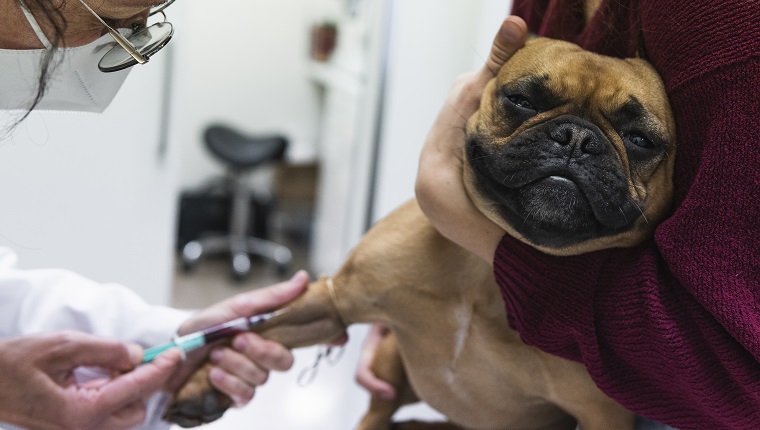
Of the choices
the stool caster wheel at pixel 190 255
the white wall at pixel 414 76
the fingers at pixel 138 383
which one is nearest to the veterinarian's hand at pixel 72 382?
the fingers at pixel 138 383

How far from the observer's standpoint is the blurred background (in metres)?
0.99

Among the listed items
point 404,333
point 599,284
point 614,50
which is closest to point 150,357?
point 404,333

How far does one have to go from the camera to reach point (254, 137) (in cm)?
378

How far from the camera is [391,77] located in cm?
248

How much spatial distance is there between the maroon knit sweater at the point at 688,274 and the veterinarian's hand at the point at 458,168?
5cm

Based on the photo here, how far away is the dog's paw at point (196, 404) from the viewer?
3.20ft

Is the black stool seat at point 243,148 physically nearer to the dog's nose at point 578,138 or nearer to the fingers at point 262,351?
the fingers at point 262,351

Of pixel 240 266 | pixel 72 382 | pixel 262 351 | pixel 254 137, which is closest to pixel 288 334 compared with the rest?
pixel 262 351

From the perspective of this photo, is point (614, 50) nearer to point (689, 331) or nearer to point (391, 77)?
point (689, 331)

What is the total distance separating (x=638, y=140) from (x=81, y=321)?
732 mm

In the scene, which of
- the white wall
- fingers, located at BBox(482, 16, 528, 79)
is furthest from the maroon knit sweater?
the white wall

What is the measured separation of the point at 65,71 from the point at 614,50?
2.01ft

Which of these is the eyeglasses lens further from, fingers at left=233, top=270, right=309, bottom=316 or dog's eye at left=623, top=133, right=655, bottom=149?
dog's eye at left=623, top=133, right=655, bottom=149

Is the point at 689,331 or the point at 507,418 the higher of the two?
the point at 689,331
